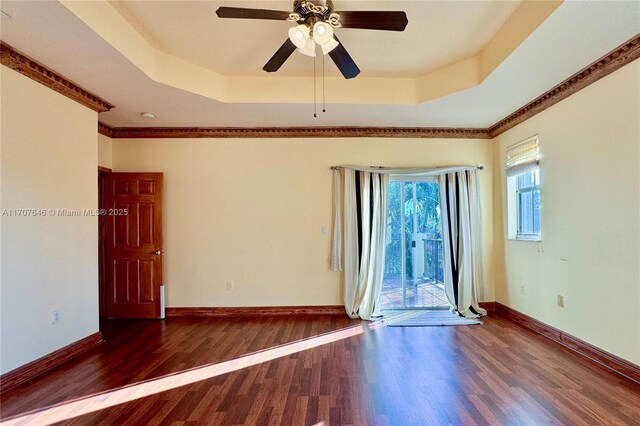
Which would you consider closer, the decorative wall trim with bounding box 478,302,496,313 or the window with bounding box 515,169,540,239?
the window with bounding box 515,169,540,239

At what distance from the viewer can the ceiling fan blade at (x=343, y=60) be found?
2338 millimetres

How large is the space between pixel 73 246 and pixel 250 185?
2.13m

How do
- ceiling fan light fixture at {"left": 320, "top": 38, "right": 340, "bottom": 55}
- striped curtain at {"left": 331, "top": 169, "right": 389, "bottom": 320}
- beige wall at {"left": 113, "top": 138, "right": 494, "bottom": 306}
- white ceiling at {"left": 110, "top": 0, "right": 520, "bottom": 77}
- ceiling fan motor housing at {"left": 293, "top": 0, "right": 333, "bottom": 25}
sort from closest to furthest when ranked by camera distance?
1. ceiling fan motor housing at {"left": 293, "top": 0, "right": 333, "bottom": 25}
2. ceiling fan light fixture at {"left": 320, "top": 38, "right": 340, "bottom": 55}
3. white ceiling at {"left": 110, "top": 0, "right": 520, "bottom": 77}
4. striped curtain at {"left": 331, "top": 169, "right": 389, "bottom": 320}
5. beige wall at {"left": 113, "top": 138, "right": 494, "bottom": 306}

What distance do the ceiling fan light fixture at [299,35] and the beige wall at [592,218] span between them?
2599 millimetres

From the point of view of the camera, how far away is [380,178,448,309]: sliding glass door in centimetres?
463

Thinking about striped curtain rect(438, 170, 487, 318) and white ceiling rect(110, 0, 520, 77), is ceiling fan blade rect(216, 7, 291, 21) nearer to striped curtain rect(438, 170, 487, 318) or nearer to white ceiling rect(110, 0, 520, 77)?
white ceiling rect(110, 0, 520, 77)

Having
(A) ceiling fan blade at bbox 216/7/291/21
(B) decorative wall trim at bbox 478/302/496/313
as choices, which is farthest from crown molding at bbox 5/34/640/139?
(B) decorative wall trim at bbox 478/302/496/313

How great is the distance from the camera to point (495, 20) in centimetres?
261

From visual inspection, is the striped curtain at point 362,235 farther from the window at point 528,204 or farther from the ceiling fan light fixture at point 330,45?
the ceiling fan light fixture at point 330,45

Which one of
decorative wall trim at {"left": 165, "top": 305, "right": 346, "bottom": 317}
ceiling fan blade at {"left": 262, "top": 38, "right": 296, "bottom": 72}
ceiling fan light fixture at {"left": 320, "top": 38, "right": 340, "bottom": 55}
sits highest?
ceiling fan blade at {"left": 262, "top": 38, "right": 296, "bottom": 72}

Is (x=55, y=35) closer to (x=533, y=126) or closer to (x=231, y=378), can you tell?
(x=231, y=378)

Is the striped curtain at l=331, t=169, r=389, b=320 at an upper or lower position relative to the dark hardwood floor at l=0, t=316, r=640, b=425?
upper

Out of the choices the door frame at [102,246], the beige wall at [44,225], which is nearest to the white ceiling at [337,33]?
the beige wall at [44,225]

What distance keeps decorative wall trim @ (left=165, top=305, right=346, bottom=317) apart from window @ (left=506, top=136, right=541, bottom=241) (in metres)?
2.61
